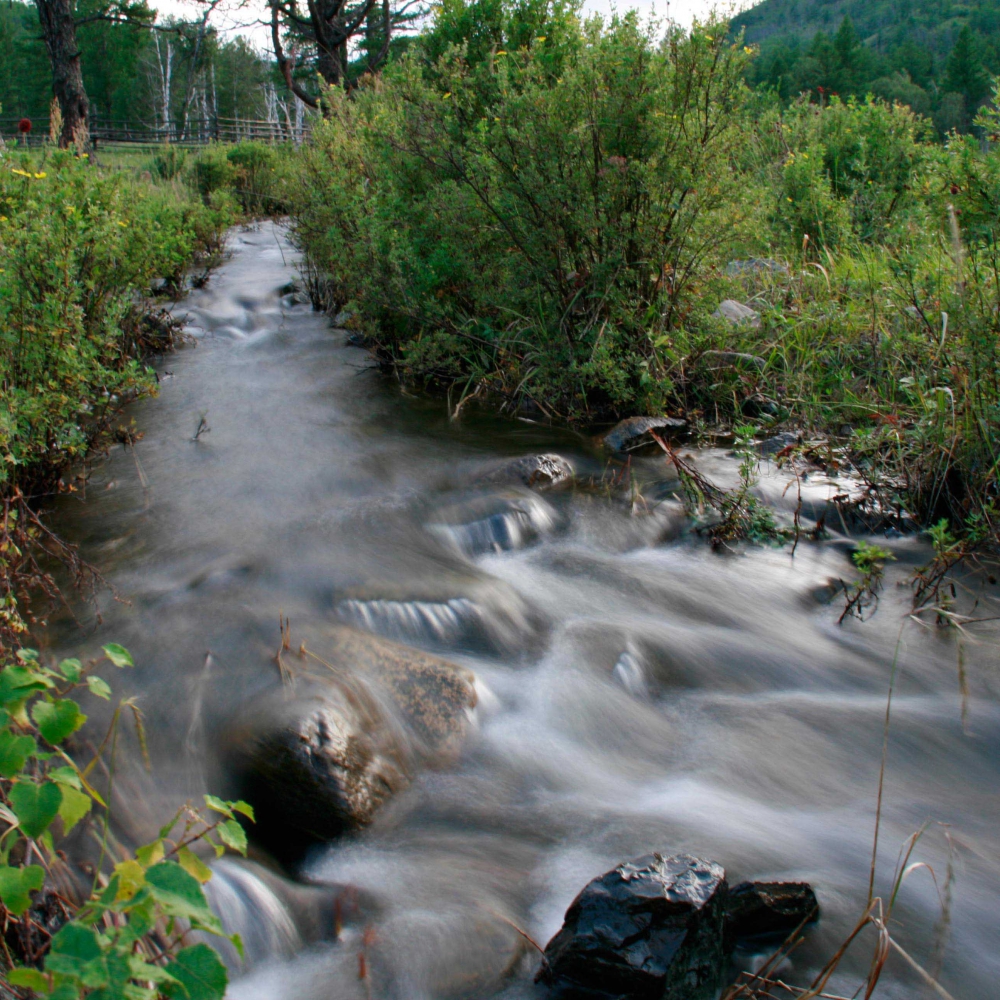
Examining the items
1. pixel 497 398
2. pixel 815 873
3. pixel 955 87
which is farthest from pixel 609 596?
pixel 955 87

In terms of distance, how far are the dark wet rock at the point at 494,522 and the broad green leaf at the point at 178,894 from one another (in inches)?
109

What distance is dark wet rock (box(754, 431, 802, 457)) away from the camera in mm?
4805

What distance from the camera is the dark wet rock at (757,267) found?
6516 mm

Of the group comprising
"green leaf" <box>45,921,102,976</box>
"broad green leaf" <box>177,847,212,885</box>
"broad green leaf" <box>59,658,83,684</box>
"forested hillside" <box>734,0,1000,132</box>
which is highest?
"forested hillside" <box>734,0,1000,132</box>

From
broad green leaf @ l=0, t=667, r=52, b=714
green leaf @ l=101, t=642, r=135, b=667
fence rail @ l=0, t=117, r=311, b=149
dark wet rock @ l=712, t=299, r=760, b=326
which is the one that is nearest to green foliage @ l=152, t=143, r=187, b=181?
dark wet rock @ l=712, t=299, r=760, b=326

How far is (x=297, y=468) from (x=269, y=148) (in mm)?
15320

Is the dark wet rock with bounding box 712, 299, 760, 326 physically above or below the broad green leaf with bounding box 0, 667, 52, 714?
above

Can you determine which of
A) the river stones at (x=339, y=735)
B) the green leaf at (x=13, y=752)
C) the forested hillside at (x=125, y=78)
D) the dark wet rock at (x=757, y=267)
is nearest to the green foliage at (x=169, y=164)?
the dark wet rock at (x=757, y=267)

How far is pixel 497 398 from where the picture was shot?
5.86 m

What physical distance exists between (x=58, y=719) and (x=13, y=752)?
0.29 feet

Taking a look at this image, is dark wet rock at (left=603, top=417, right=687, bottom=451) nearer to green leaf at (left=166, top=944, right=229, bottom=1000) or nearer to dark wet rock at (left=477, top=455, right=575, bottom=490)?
dark wet rock at (left=477, top=455, right=575, bottom=490)

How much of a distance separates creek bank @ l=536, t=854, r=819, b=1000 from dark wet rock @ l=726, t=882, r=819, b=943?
28mm

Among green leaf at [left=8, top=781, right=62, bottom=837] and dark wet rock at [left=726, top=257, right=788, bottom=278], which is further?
dark wet rock at [left=726, top=257, right=788, bottom=278]

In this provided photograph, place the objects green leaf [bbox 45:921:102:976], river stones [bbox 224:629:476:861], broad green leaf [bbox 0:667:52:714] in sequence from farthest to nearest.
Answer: river stones [bbox 224:629:476:861] < broad green leaf [bbox 0:667:52:714] < green leaf [bbox 45:921:102:976]
